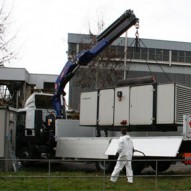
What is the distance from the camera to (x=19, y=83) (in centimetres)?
4450

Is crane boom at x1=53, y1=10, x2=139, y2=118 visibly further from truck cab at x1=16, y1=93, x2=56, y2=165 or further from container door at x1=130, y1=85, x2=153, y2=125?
container door at x1=130, y1=85, x2=153, y2=125

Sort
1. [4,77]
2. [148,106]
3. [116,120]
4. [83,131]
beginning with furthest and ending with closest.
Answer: [4,77] < [83,131] < [116,120] < [148,106]

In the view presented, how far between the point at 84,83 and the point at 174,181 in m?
22.9

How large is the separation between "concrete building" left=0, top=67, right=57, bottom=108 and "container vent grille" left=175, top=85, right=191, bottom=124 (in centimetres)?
2655

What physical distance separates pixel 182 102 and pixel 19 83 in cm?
2953

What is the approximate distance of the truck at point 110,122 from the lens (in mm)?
16641

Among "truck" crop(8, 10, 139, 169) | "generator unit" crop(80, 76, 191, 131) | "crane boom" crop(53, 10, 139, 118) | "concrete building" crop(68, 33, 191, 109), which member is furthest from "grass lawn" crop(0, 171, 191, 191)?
"concrete building" crop(68, 33, 191, 109)

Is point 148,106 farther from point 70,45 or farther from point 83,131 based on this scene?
point 70,45

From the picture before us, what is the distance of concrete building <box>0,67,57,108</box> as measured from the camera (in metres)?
43.0

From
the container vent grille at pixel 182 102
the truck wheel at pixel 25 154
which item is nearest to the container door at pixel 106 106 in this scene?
the container vent grille at pixel 182 102

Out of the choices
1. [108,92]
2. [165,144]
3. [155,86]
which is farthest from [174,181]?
[108,92]

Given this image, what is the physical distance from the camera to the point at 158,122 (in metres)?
17.0

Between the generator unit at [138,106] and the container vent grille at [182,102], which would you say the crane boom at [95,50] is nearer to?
the generator unit at [138,106]

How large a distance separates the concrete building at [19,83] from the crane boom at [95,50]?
802 inches
